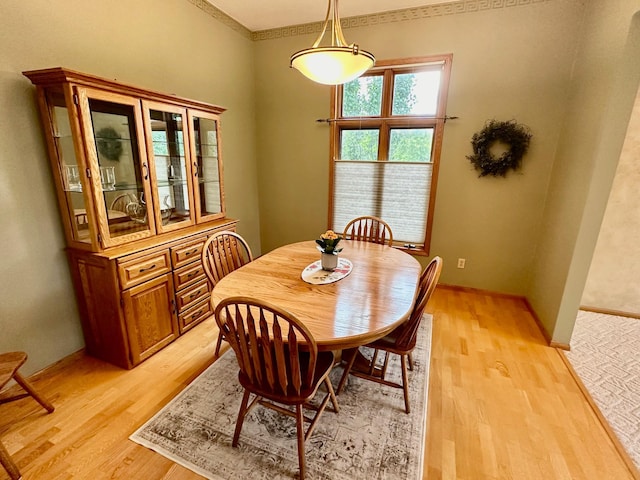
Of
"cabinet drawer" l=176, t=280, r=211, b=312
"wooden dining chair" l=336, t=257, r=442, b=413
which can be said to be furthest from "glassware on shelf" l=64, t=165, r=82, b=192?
"wooden dining chair" l=336, t=257, r=442, b=413

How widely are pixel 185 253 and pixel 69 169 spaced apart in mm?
882

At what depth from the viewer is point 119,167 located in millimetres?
2014

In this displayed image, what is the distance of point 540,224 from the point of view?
2908 mm

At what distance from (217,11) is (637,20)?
131 inches

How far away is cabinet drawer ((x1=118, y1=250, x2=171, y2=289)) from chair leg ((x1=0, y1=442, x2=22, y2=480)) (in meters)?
0.87

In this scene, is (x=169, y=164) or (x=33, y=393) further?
(x=169, y=164)

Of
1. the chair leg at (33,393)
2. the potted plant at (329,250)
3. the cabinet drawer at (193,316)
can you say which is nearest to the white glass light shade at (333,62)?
the potted plant at (329,250)

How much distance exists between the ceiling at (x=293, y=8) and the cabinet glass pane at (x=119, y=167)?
1742 millimetres

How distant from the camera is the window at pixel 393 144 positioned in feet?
9.89

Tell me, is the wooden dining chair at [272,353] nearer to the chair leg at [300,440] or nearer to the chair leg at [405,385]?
the chair leg at [300,440]

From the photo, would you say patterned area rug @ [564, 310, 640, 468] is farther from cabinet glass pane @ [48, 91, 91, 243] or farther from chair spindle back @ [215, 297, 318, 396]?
cabinet glass pane @ [48, 91, 91, 243]

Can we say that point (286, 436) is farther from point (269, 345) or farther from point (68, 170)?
point (68, 170)

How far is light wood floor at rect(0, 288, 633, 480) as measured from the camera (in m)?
1.40

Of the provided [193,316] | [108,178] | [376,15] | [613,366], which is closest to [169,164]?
[108,178]
